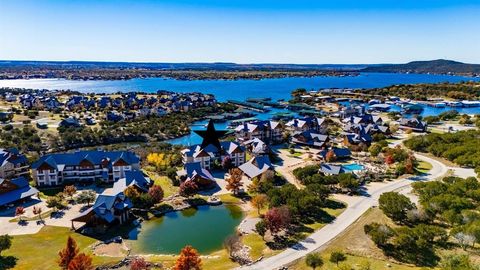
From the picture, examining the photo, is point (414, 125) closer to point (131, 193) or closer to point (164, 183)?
point (164, 183)

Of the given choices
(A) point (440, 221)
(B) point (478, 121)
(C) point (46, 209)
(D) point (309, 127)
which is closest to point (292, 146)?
(D) point (309, 127)

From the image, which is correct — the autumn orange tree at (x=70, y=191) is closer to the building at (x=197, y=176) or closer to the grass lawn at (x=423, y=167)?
the building at (x=197, y=176)

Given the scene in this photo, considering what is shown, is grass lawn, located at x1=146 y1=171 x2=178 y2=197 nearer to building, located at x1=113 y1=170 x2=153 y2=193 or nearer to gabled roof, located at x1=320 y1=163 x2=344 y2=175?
building, located at x1=113 y1=170 x2=153 y2=193

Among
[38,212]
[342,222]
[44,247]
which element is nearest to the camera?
[44,247]

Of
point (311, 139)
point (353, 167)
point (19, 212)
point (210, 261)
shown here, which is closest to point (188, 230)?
point (210, 261)

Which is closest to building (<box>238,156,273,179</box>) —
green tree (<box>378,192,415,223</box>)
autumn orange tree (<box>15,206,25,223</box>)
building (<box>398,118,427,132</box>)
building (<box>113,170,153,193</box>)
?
building (<box>113,170,153,193</box>)

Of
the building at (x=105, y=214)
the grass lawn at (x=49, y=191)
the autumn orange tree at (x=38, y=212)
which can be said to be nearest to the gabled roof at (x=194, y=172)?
the building at (x=105, y=214)

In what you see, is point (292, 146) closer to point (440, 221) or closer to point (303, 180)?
point (303, 180)
